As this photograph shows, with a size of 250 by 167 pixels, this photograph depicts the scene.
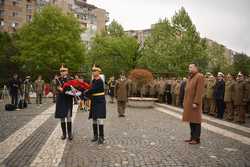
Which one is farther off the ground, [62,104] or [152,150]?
[62,104]

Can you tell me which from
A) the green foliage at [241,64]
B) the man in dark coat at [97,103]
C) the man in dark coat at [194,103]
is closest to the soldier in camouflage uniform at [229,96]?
the man in dark coat at [194,103]

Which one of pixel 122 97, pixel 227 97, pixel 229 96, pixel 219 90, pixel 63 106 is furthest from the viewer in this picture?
pixel 219 90

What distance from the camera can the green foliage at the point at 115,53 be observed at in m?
54.6

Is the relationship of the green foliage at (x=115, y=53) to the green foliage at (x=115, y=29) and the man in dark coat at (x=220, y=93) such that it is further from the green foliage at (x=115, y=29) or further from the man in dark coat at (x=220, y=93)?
the man in dark coat at (x=220, y=93)

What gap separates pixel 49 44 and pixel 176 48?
17.9 meters

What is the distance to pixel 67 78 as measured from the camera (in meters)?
9.85

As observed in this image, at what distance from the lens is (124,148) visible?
27.0 ft

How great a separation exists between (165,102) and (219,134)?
16.7m

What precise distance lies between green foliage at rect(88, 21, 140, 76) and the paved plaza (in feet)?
140

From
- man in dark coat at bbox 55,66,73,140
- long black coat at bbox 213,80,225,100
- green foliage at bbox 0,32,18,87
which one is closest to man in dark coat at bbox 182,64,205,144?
man in dark coat at bbox 55,66,73,140

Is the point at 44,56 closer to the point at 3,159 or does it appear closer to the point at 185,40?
the point at 185,40

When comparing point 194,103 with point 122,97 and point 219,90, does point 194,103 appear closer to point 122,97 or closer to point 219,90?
point 122,97

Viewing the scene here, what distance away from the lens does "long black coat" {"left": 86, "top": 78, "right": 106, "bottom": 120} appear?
9008mm

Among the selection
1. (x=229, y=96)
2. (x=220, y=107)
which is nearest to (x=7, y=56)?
(x=220, y=107)
